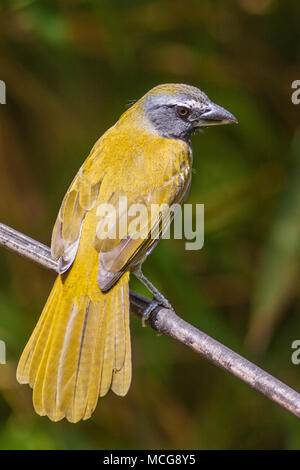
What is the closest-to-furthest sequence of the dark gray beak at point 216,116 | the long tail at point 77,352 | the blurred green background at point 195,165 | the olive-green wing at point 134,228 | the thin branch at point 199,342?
A: the thin branch at point 199,342
the long tail at point 77,352
the olive-green wing at point 134,228
the dark gray beak at point 216,116
the blurred green background at point 195,165

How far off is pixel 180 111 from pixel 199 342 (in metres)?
1.56

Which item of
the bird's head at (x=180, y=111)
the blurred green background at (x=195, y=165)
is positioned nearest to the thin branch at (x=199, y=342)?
the bird's head at (x=180, y=111)

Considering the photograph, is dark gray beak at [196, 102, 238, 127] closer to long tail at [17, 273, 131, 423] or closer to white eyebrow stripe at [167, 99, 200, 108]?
white eyebrow stripe at [167, 99, 200, 108]

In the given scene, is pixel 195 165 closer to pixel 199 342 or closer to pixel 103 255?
pixel 103 255

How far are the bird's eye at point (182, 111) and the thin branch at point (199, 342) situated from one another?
98cm

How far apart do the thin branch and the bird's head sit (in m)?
0.93

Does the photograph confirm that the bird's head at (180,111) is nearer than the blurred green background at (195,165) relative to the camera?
Yes

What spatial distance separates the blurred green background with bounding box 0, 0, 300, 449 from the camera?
4.77 m

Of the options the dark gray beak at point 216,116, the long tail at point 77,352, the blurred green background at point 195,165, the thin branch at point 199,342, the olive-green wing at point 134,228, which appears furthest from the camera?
the blurred green background at point 195,165

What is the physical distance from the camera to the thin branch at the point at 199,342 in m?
2.66

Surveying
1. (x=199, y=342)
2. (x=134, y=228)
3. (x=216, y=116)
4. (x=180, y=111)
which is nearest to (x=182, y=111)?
(x=180, y=111)

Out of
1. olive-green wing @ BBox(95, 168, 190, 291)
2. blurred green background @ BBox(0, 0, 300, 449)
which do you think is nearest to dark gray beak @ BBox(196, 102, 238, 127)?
olive-green wing @ BBox(95, 168, 190, 291)

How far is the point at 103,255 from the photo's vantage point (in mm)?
3418

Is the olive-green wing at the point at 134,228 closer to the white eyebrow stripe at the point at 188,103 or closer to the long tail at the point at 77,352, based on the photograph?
the long tail at the point at 77,352
